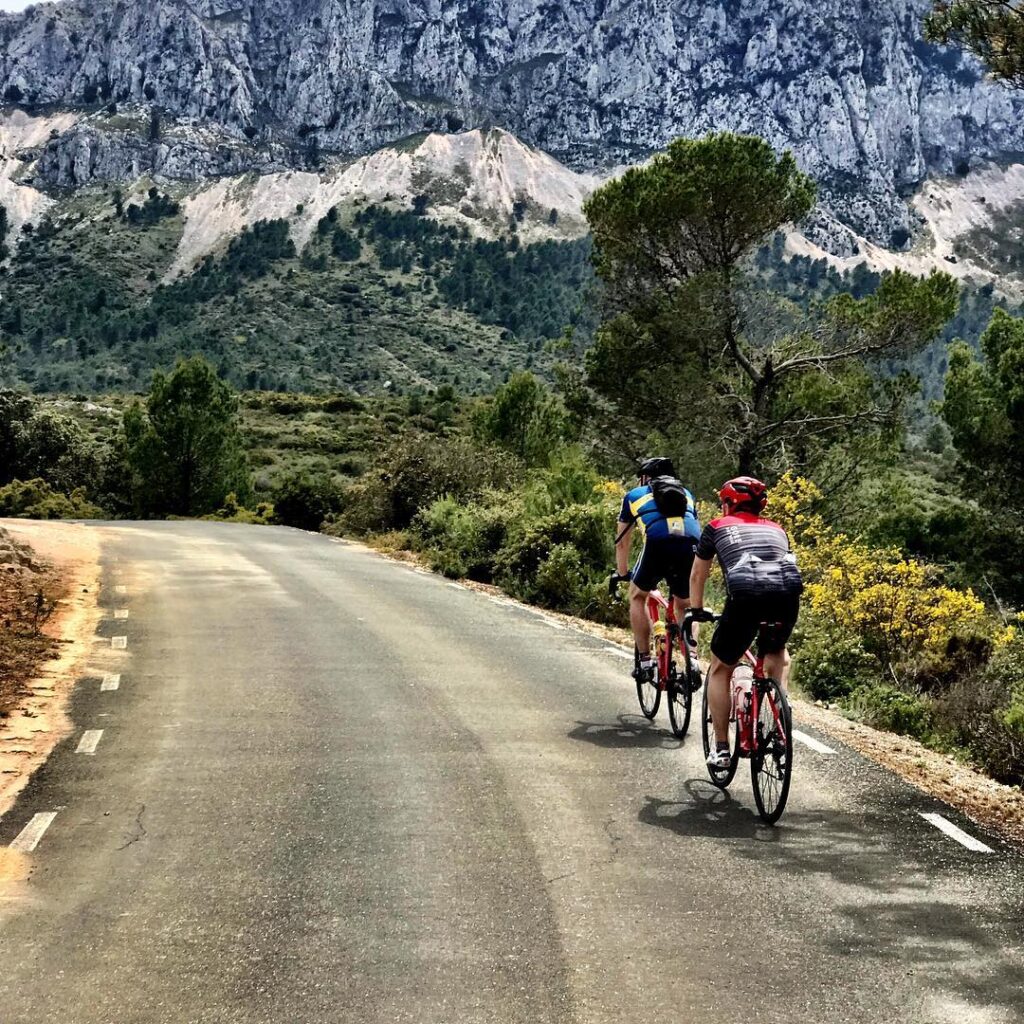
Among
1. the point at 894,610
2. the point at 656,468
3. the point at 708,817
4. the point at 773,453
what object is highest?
the point at 773,453

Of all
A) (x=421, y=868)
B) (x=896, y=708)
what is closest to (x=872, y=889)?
(x=421, y=868)

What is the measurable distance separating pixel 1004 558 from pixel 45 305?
153 m

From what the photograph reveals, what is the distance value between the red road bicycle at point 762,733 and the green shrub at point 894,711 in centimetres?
402

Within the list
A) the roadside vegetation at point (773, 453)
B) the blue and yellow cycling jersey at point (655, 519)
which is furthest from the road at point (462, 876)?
the roadside vegetation at point (773, 453)

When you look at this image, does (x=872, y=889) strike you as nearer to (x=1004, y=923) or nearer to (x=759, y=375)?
(x=1004, y=923)

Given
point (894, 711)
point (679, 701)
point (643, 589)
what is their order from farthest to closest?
point (894, 711) < point (643, 589) < point (679, 701)

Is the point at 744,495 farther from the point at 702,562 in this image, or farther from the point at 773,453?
the point at 773,453

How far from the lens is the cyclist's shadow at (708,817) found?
6.27 meters

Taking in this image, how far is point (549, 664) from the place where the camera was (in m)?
11.6

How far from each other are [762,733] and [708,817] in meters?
0.60

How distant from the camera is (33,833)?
6055mm

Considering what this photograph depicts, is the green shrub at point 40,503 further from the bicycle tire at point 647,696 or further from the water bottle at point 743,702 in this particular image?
the water bottle at point 743,702

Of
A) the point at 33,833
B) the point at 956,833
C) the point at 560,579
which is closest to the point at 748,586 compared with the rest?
the point at 956,833

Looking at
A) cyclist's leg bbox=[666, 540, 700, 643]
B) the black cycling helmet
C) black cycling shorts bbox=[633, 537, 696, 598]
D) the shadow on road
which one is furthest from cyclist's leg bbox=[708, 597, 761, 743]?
the black cycling helmet
